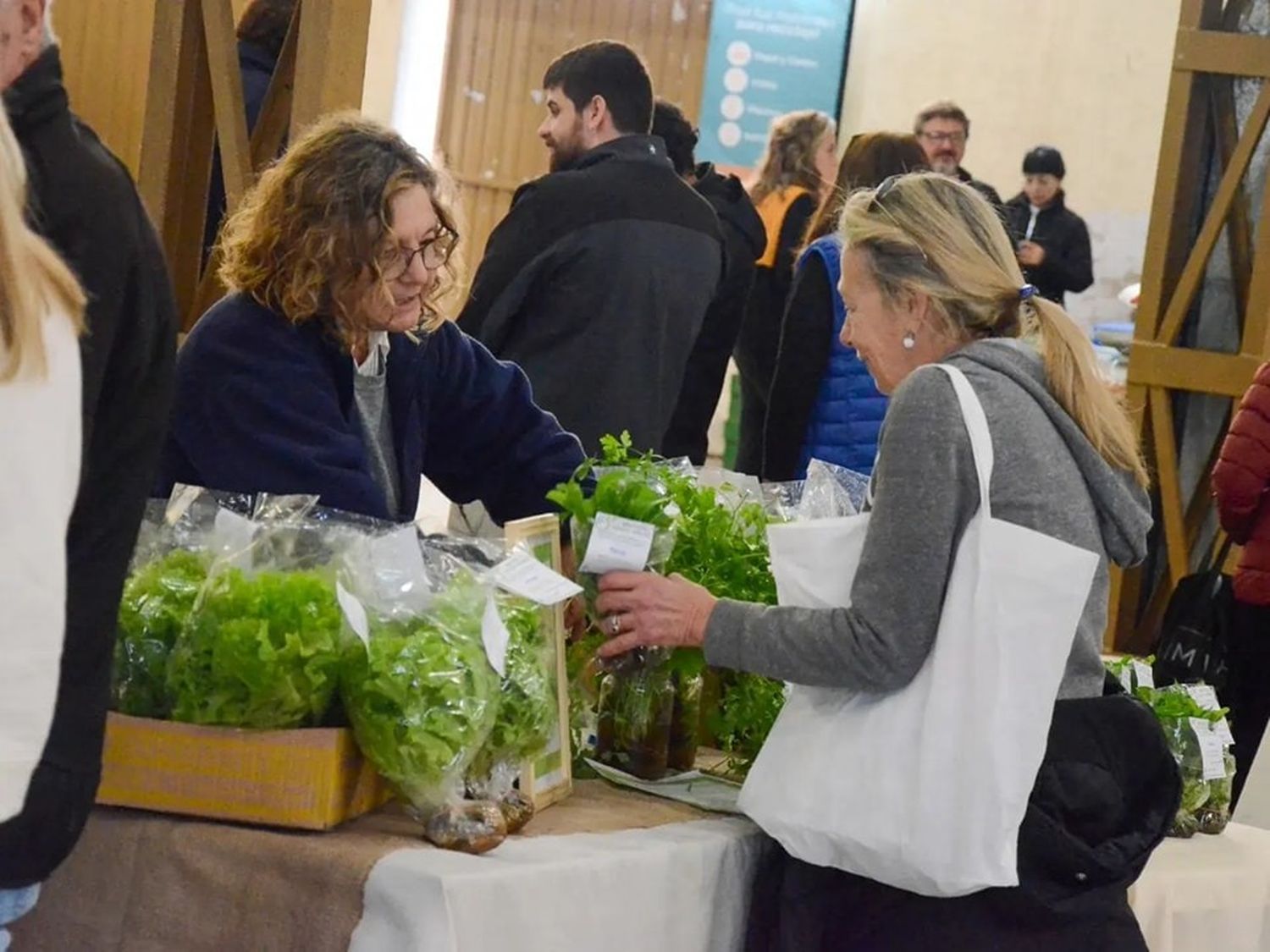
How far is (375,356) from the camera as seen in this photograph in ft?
7.82

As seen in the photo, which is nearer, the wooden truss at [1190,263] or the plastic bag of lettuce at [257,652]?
the plastic bag of lettuce at [257,652]

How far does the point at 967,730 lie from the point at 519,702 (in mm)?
448

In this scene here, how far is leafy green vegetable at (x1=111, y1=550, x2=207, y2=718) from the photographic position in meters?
1.80

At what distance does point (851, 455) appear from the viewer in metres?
3.62

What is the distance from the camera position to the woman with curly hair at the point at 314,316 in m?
2.19

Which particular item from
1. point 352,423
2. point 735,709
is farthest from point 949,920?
point 352,423

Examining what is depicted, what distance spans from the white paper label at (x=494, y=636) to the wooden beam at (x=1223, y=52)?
3.95m

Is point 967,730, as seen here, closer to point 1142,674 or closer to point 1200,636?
point 1142,674

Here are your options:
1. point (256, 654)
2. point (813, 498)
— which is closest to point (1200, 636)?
point (813, 498)

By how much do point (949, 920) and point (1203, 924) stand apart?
656 mm

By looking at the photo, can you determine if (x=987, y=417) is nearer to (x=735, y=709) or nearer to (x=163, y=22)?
(x=735, y=709)

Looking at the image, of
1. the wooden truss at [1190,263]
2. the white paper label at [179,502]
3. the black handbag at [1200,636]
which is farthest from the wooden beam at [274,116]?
the wooden truss at [1190,263]

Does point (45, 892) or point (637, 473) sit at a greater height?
point (637, 473)

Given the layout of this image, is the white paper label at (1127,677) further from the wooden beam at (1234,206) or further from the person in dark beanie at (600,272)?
the wooden beam at (1234,206)
